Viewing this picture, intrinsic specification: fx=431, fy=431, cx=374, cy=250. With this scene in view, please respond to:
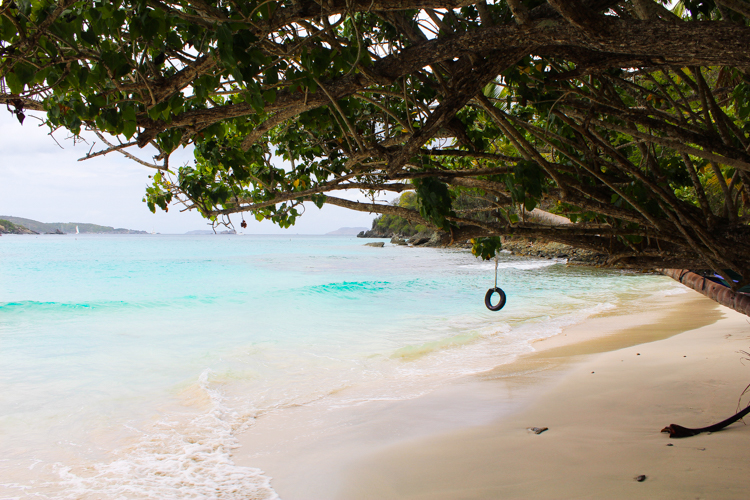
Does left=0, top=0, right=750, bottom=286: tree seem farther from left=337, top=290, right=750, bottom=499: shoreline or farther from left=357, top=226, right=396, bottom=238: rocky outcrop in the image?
left=357, top=226, right=396, bottom=238: rocky outcrop

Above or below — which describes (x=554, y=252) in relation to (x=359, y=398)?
above

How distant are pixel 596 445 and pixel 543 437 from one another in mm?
346

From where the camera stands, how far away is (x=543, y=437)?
2.80m

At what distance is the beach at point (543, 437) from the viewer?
2088 mm

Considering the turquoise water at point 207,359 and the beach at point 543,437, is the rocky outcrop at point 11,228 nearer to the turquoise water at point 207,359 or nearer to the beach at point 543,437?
the turquoise water at point 207,359

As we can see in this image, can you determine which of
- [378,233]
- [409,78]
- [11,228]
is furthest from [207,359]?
[11,228]

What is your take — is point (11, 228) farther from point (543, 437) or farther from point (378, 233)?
point (543, 437)

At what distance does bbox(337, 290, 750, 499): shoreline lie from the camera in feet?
6.57

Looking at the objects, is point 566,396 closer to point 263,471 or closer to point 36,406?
point 263,471

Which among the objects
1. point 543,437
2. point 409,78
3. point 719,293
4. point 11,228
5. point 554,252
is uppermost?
point 11,228

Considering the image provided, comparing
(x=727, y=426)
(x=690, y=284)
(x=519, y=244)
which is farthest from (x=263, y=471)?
(x=519, y=244)

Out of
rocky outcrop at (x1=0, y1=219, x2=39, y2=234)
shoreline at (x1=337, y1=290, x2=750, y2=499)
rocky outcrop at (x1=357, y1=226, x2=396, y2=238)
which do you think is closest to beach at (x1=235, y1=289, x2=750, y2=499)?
shoreline at (x1=337, y1=290, x2=750, y2=499)

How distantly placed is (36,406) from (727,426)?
616 cm

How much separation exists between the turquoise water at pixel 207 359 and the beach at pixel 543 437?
0.42m
